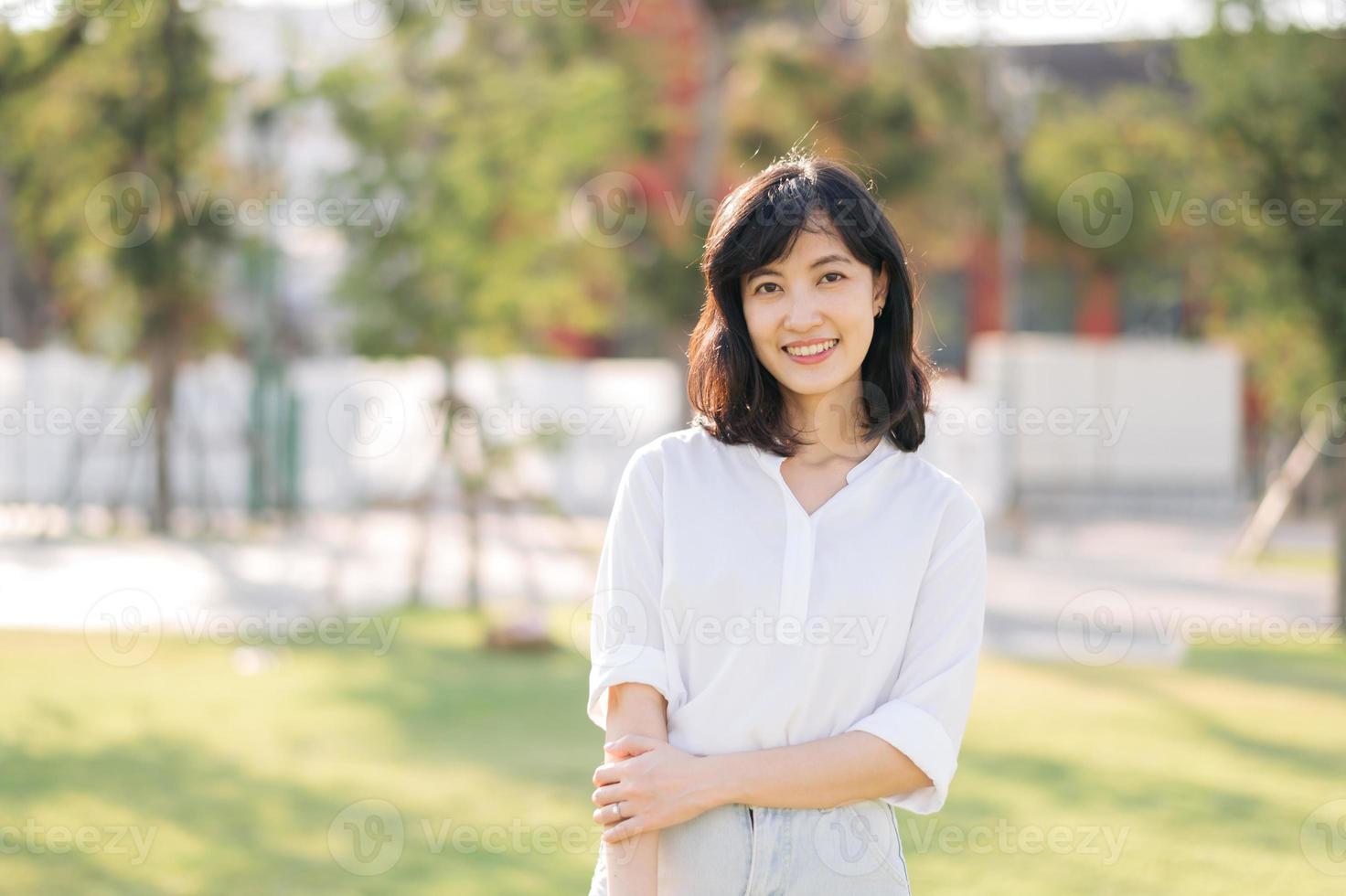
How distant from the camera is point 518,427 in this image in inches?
494

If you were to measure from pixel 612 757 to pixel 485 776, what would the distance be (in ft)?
12.0

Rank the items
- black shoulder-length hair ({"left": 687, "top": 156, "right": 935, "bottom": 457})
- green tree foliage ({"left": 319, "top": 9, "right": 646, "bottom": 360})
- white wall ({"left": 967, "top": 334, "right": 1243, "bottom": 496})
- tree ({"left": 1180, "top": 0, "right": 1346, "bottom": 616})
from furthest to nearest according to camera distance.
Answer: white wall ({"left": 967, "top": 334, "right": 1243, "bottom": 496}), green tree foliage ({"left": 319, "top": 9, "right": 646, "bottom": 360}), tree ({"left": 1180, "top": 0, "right": 1346, "bottom": 616}), black shoulder-length hair ({"left": 687, "top": 156, "right": 935, "bottom": 457})

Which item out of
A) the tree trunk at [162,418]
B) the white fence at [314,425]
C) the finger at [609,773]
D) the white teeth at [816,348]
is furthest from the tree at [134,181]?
the finger at [609,773]

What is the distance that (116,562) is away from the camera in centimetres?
1101

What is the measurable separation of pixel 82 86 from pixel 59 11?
2742 millimetres

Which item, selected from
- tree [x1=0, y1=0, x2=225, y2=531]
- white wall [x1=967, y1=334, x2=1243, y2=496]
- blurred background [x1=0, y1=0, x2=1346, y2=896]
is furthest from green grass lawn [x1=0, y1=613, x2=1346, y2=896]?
white wall [x1=967, y1=334, x2=1243, y2=496]

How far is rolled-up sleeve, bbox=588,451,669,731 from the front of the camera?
1833mm

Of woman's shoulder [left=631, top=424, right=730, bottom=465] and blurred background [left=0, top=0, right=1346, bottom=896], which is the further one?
blurred background [left=0, top=0, right=1346, bottom=896]

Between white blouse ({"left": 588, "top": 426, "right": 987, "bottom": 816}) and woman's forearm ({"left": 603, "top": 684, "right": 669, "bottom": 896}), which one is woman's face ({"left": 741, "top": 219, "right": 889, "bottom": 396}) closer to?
white blouse ({"left": 588, "top": 426, "right": 987, "bottom": 816})

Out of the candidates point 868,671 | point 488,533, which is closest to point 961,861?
point 868,671

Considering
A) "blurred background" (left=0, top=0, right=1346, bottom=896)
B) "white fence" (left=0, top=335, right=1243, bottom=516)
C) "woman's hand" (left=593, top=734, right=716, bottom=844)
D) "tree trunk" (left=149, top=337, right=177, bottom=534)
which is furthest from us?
"white fence" (left=0, top=335, right=1243, bottom=516)

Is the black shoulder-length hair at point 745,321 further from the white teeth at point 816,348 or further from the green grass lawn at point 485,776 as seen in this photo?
the green grass lawn at point 485,776

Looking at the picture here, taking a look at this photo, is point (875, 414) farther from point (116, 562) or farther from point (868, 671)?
point (116, 562)

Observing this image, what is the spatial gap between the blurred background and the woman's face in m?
0.76
